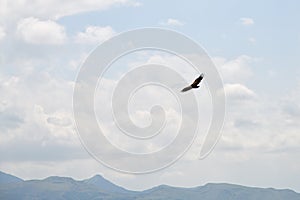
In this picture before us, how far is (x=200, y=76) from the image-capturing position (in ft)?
133
